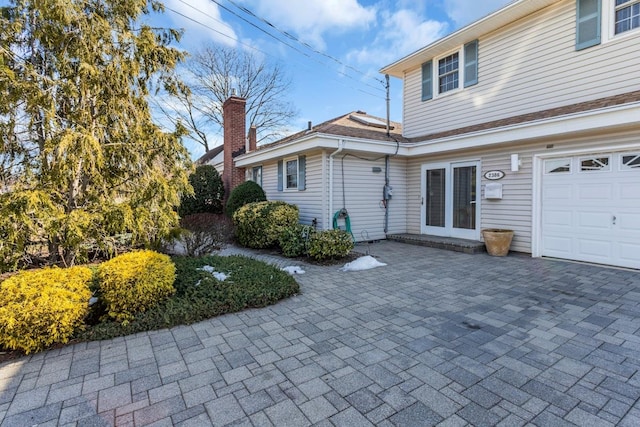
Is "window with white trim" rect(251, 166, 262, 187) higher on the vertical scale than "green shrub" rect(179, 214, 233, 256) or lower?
higher

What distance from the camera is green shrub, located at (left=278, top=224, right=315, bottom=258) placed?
7168 millimetres

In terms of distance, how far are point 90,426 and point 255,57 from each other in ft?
85.5

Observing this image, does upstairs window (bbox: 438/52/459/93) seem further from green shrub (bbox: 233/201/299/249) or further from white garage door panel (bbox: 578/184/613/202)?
green shrub (bbox: 233/201/299/249)

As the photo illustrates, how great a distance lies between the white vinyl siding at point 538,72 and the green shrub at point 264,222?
192 inches

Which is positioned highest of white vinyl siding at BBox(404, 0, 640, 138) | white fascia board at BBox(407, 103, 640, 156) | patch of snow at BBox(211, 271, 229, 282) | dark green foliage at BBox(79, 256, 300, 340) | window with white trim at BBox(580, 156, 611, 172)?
white vinyl siding at BBox(404, 0, 640, 138)

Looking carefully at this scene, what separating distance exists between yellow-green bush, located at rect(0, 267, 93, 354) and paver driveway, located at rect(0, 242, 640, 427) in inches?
6.6

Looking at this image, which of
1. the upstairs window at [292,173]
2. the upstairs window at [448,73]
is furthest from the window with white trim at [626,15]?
the upstairs window at [292,173]

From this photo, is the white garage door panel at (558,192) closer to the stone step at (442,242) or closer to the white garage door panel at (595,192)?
the white garage door panel at (595,192)

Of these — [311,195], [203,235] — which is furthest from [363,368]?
[311,195]

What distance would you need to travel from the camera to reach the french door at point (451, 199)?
801cm

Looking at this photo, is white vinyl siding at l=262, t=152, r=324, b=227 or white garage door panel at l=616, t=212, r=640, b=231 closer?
white garage door panel at l=616, t=212, r=640, b=231

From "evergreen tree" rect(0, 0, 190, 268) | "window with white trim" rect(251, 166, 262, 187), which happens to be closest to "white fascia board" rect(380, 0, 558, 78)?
"window with white trim" rect(251, 166, 262, 187)

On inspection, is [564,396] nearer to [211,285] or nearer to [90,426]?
[90,426]

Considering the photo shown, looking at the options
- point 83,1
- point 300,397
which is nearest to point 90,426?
point 300,397
